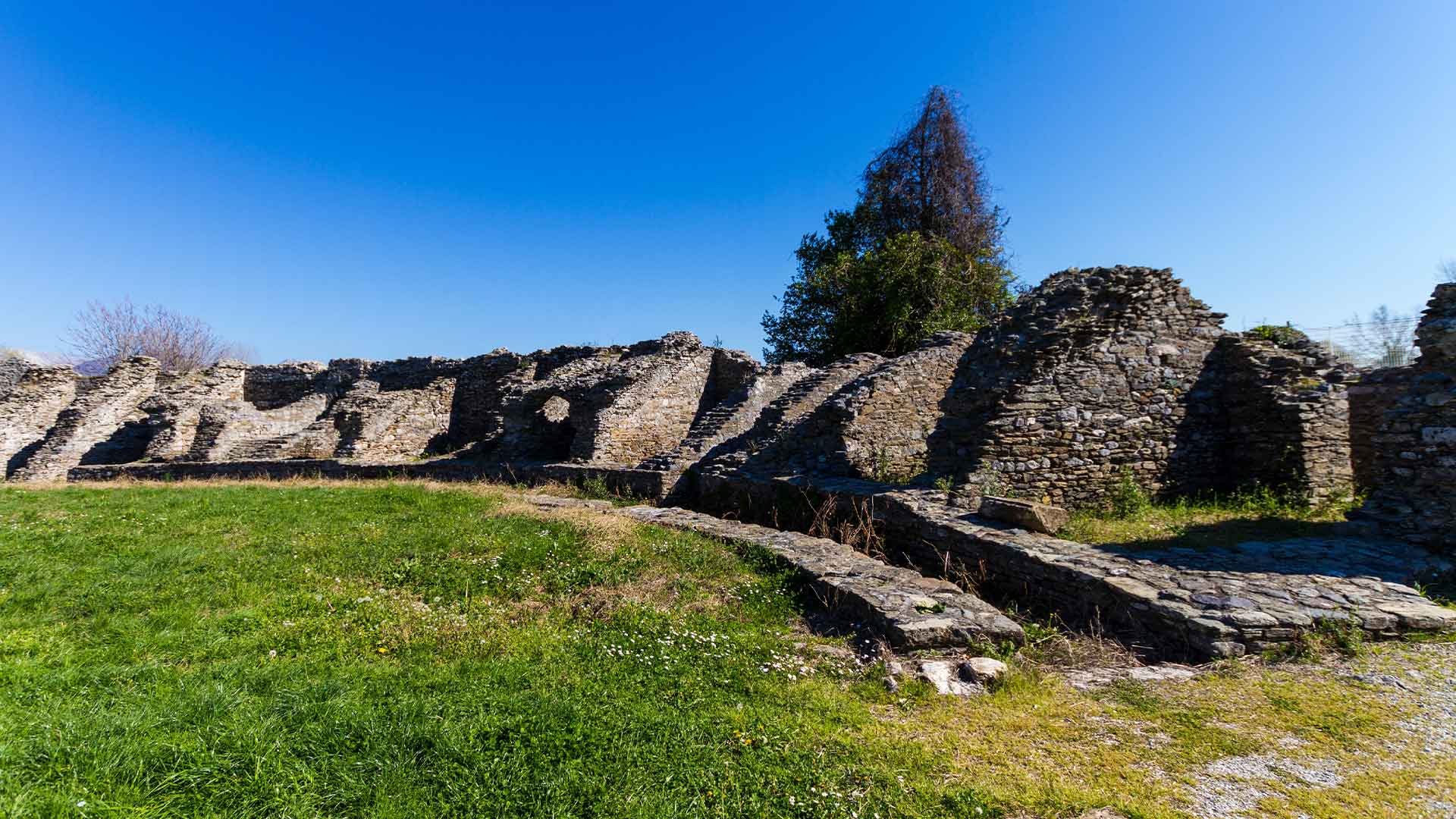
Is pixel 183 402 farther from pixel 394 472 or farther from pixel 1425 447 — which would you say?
pixel 1425 447

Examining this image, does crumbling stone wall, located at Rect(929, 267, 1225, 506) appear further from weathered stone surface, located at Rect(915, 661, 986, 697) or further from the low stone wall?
the low stone wall

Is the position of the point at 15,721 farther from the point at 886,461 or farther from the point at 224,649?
the point at 886,461

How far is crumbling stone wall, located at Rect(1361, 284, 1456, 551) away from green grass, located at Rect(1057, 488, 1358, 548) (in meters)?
0.65

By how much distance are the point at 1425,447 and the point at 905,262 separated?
17058mm

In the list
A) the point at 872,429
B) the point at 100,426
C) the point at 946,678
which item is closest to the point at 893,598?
the point at 946,678

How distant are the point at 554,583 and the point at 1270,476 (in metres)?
9.79

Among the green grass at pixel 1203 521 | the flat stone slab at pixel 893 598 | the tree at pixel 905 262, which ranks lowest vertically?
the flat stone slab at pixel 893 598

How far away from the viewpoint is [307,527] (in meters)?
8.38

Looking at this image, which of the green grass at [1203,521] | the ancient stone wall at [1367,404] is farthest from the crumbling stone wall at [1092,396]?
the ancient stone wall at [1367,404]

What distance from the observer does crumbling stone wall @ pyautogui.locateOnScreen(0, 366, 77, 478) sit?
20.8 m

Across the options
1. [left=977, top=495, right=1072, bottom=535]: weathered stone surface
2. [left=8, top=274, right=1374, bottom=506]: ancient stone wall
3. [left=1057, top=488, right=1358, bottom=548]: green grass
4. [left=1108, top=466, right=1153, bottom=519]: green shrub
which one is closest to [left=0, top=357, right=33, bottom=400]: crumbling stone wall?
[left=8, top=274, right=1374, bottom=506]: ancient stone wall

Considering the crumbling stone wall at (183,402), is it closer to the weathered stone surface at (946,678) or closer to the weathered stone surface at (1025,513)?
the weathered stone surface at (1025,513)

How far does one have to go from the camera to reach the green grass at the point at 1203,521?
21.6ft

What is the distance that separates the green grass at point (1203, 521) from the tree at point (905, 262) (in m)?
14.0
